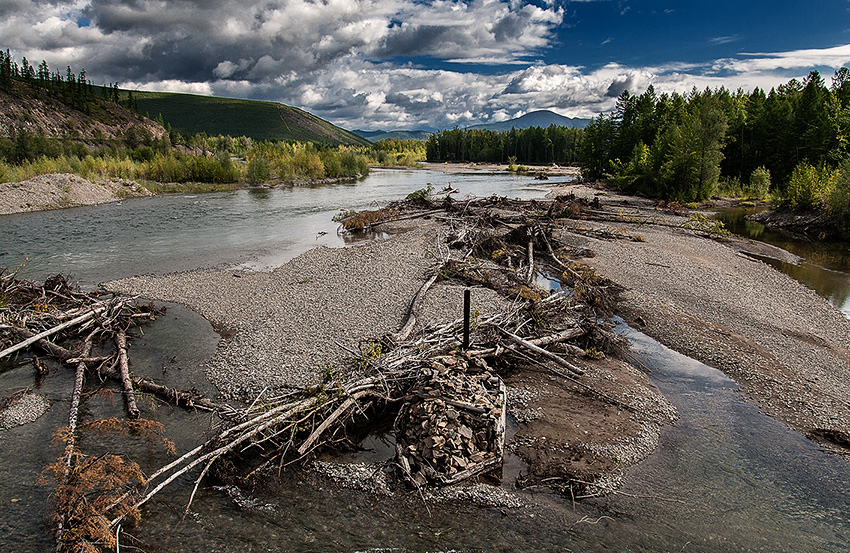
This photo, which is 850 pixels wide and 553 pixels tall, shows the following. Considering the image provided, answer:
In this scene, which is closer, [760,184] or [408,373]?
[408,373]

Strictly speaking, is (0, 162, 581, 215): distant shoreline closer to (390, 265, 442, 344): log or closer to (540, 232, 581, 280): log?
(390, 265, 442, 344): log

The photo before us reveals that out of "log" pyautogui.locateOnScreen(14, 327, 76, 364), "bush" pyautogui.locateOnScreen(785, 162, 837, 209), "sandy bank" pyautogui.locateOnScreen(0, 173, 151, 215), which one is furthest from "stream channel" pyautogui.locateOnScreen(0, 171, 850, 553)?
"sandy bank" pyautogui.locateOnScreen(0, 173, 151, 215)

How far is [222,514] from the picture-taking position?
24.3 ft

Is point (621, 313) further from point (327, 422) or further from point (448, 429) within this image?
point (327, 422)

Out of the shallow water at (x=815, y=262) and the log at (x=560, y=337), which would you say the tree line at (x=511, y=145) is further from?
the log at (x=560, y=337)

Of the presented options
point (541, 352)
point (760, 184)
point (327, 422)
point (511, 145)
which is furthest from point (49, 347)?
point (511, 145)

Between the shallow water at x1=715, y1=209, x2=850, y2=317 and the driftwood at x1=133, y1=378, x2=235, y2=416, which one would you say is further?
the shallow water at x1=715, y1=209, x2=850, y2=317

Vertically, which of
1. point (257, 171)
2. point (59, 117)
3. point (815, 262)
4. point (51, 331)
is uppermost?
point (59, 117)

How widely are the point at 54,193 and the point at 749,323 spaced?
57172 mm

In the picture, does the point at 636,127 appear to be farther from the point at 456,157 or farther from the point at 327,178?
the point at 456,157

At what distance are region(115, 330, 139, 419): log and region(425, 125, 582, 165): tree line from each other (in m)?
134

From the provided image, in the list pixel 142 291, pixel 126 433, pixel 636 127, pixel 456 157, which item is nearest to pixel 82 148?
pixel 142 291

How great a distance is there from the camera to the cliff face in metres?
85.9

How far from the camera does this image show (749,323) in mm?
15062
